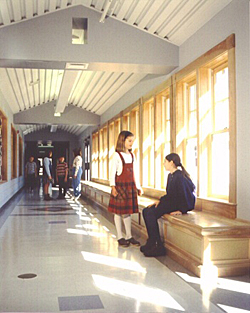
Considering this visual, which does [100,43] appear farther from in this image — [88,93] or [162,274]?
[88,93]

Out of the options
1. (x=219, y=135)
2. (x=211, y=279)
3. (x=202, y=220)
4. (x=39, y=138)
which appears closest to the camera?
(x=211, y=279)

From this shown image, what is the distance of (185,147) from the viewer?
19.8 ft

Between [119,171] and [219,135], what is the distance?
52.3 inches

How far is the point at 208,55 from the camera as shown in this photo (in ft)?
16.3

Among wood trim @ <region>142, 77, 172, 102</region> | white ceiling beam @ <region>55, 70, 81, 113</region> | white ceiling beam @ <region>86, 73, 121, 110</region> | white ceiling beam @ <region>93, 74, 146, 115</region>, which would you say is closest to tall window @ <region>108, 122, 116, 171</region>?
white ceiling beam @ <region>93, 74, 146, 115</region>

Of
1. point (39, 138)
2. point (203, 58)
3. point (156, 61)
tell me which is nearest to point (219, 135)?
point (203, 58)

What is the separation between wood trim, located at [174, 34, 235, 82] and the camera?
174 inches

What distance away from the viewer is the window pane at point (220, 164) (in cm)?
487

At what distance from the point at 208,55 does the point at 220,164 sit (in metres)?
1.35

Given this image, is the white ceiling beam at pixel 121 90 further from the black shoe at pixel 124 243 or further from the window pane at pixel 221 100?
the black shoe at pixel 124 243

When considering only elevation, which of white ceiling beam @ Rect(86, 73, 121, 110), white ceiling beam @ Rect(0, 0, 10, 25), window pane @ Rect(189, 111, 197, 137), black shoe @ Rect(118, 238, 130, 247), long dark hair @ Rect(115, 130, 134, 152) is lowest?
black shoe @ Rect(118, 238, 130, 247)

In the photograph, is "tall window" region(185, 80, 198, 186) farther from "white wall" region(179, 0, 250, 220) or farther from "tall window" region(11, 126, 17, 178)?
"tall window" region(11, 126, 17, 178)

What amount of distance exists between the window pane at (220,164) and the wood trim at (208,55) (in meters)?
0.96

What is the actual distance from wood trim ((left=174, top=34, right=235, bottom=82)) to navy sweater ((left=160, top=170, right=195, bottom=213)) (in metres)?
1.47
